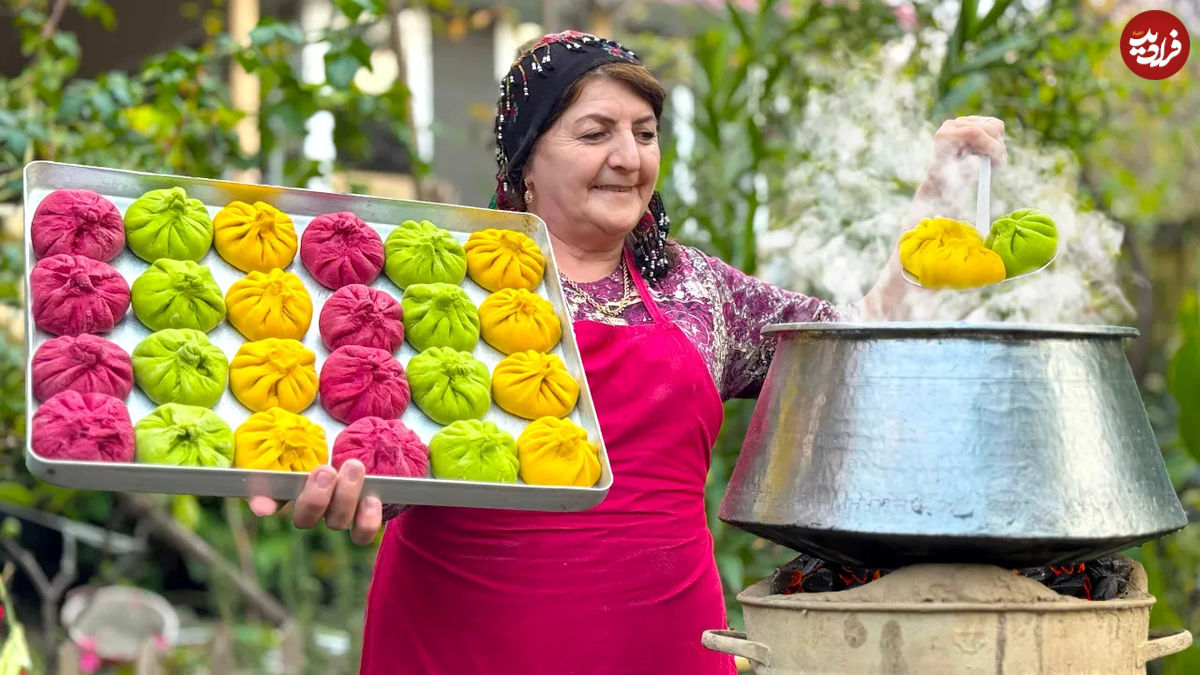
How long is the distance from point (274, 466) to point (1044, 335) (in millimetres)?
1024

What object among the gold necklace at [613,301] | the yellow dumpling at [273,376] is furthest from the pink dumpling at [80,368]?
the gold necklace at [613,301]

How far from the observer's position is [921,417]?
5.77ft

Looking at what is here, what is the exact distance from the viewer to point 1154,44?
9.69ft

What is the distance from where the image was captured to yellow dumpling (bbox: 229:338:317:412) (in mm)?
1909

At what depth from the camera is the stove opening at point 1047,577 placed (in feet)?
6.43

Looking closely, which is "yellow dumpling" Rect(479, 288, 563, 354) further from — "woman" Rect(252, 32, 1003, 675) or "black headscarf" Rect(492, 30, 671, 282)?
"black headscarf" Rect(492, 30, 671, 282)

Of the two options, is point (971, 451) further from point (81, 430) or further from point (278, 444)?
point (81, 430)

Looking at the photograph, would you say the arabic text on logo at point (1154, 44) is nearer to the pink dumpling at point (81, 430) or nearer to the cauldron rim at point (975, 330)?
the cauldron rim at point (975, 330)

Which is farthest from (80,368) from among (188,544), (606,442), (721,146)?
(188,544)

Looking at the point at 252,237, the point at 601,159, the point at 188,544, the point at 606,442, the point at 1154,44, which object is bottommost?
the point at 188,544

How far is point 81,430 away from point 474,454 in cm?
51

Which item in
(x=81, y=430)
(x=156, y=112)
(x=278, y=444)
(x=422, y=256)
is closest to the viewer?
(x=81, y=430)

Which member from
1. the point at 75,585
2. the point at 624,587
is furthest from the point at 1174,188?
the point at 624,587

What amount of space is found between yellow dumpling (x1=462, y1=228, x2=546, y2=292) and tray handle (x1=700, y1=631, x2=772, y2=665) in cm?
63
